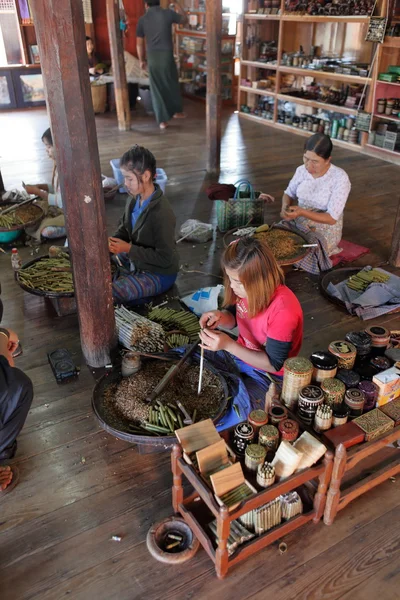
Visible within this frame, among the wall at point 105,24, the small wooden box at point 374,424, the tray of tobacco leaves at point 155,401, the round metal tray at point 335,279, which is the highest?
the wall at point 105,24

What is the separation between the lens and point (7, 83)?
33.9 ft

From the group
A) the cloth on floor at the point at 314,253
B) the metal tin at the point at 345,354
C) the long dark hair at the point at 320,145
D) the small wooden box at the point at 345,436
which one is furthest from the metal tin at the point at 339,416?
the long dark hair at the point at 320,145

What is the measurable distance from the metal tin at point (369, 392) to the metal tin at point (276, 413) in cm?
36

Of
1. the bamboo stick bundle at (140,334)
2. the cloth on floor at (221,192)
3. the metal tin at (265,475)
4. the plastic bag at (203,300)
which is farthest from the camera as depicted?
the cloth on floor at (221,192)

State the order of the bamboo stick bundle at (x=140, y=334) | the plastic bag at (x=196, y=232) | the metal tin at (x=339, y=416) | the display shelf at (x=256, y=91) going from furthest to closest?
the display shelf at (x=256, y=91) → the plastic bag at (x=196, y=232) → the bamboo stick bundle at (x=140, y=334) → the metal tin at (x=339, y=416)

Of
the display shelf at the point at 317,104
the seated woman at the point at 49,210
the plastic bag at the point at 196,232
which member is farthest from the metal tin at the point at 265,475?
the display shelf at the point at 317,104

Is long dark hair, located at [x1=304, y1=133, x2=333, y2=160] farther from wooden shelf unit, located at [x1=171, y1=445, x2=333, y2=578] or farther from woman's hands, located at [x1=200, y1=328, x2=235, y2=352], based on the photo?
wooden shelf unit, located at [x1=171, y1=445, x2=333, y2=578]

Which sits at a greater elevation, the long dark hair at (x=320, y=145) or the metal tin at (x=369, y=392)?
the long dark hair at (x=320, y=145)

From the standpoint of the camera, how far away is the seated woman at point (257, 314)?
2.33 m

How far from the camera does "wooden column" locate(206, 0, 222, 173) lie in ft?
19.5

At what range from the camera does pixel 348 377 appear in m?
2.28

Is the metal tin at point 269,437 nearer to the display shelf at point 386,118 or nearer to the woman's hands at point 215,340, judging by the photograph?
the woman's hands at point 215,340

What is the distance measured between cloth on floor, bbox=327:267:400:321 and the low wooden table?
1.35m

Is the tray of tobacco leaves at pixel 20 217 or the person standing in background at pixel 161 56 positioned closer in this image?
the tray of tobacco leaves at pixel 20 217
